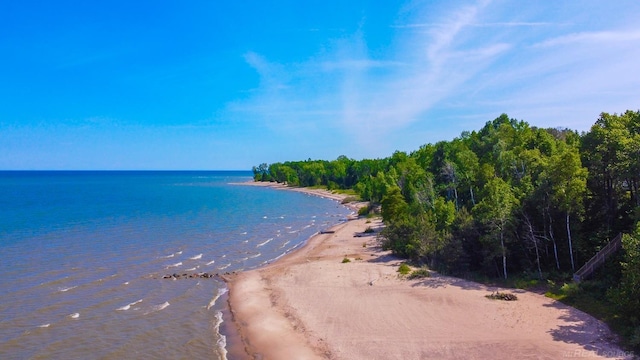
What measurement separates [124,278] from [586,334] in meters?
37.0

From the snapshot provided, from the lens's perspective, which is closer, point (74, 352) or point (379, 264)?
point (74, 352)

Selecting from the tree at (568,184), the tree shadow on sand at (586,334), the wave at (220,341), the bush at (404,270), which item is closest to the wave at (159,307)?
the wave at (220,341)

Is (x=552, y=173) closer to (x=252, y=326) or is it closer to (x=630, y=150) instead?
(x=630, y=150)

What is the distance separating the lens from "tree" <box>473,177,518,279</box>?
112 ft

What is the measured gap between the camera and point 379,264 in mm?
43781

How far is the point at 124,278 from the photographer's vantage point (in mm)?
41062

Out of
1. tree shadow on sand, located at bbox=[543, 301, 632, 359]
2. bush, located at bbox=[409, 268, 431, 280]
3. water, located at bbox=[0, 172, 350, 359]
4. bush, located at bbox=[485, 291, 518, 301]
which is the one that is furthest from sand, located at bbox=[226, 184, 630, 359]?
water, located at bbox=[0, 172, 350, 359]

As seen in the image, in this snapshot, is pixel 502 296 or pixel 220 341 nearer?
pixel 220 341

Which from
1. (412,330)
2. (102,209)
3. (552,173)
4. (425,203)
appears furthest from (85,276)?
(102,209)

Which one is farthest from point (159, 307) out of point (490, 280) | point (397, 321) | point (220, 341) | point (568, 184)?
point (568, 184)

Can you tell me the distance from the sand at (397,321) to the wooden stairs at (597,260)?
371 cm

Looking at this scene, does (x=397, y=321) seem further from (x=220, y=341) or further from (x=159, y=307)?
(x=159, y=307)

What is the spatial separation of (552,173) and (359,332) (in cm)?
1947

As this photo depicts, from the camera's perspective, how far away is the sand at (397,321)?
23.1 meters
